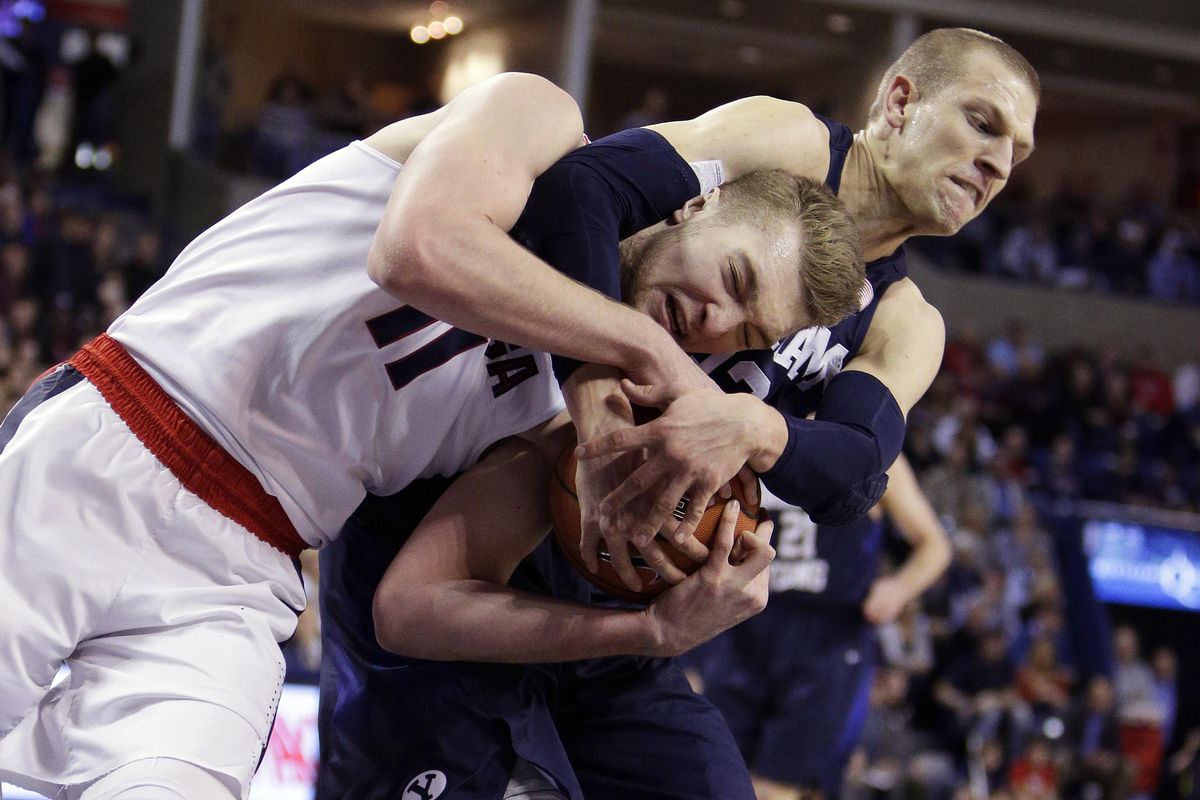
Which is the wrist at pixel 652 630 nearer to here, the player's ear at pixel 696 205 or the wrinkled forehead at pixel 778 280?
the wrinkled forehead at pixel 778 280

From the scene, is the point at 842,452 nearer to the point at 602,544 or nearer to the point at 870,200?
the point at 602,544

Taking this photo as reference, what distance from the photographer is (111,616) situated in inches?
96.2

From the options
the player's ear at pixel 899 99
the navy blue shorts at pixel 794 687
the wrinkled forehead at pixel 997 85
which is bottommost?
the navy blue shorts at pixel 794 687

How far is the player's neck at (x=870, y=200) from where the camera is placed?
3.24 meters

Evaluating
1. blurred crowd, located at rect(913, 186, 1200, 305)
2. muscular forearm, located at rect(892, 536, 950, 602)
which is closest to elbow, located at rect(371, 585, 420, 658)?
muscular forearm, located at rect(892, 536, 950, 602)

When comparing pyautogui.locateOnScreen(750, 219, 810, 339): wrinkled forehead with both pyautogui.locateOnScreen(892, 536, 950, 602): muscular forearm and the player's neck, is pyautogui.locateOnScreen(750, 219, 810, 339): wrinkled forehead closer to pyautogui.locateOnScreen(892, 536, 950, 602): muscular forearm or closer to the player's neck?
the player's neck

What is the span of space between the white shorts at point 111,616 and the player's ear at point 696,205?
103cm

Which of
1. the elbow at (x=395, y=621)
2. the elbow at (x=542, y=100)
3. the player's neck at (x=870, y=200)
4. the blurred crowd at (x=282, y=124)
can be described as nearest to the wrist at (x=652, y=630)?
the elbow at (x=395, y=621)

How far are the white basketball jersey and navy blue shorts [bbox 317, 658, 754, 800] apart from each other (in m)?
0.50

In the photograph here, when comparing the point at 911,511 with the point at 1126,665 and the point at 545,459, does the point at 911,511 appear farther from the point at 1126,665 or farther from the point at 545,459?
the point at 1126,665

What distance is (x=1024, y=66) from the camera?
3281 mm

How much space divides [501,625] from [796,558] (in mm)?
3383

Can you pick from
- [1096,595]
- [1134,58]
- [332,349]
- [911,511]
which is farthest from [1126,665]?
[332,349]

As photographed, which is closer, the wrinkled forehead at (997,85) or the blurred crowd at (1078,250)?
the wrinkled forehead at (997,85)
